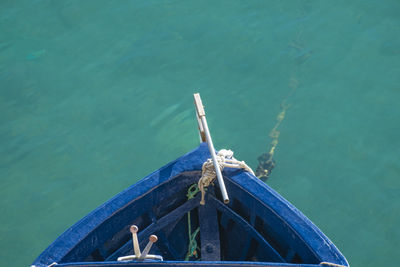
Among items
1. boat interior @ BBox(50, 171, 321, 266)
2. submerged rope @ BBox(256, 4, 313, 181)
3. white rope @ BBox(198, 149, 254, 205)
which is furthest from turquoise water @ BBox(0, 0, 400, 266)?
white rope @ BBox(198, 149, 254, 205)

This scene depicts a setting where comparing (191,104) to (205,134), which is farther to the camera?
(191,104)

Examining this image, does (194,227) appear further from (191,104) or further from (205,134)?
(191,104)

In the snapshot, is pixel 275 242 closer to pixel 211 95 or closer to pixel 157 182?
pixel 157 182

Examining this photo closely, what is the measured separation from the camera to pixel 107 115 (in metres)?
6.61

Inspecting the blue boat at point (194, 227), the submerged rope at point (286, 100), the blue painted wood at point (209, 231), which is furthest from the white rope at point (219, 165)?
the submerged rope at point (286, 100)

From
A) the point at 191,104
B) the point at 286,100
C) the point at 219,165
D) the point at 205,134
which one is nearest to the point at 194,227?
the point at 219,165

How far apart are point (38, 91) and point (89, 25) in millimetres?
1372

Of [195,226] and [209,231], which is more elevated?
[195,226]

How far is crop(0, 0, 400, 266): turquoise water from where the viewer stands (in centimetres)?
570

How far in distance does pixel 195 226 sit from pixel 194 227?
1 cm

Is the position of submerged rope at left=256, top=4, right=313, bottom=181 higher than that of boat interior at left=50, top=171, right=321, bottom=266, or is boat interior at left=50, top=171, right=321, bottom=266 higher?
submerged rope at left=256, top=4, right=313, bottom=181

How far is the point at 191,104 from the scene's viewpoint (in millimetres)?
6652

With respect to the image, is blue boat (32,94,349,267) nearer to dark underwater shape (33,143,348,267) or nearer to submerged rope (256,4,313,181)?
dark underwater shape (33,143,348,267)

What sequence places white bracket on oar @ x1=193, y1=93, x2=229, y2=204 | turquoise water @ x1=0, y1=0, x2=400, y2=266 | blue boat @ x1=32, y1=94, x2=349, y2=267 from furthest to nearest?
turquoise water @ x1=0, y1=0, x2=400, y2=266 → white bracket on oar @ x1=193, y1=93, x2=229, y2=204 → blue boat @ x1=32, y1=94, x2=349, y2=267
